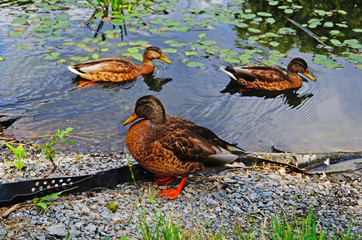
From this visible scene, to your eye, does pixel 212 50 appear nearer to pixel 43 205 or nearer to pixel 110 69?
pixel 110 69

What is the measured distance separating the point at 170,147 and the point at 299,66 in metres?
3.81

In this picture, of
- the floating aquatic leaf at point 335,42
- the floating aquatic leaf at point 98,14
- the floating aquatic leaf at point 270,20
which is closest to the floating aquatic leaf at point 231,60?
the floating aquatic leaf at point 270,20

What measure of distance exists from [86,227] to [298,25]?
6.84 metres

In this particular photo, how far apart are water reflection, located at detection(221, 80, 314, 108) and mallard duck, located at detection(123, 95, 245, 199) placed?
284 cm

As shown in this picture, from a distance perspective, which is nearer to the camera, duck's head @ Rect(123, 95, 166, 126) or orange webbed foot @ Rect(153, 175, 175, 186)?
duck's head @ Rect(123, 95, 166, 126)

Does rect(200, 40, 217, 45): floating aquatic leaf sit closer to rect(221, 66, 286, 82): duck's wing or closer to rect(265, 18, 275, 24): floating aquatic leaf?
rect(221, 66, 286, 82): duck's wing

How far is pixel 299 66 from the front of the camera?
21.6ft

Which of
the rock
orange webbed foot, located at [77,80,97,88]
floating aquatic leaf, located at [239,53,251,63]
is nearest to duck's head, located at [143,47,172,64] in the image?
orange webbed foot, located at [77,80,97,88]

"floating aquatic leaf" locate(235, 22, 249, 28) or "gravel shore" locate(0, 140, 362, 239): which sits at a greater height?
"floating aquatic leaf" locate(235, 22, 249, 28)

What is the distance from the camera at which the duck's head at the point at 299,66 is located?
Result: 6.57 m

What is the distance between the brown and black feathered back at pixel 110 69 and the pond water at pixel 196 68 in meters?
0.16

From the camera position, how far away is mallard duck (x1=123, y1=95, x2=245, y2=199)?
11.8ft

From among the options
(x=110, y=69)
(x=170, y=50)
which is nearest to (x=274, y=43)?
(x=170, y=50)

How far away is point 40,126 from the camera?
5250mm
